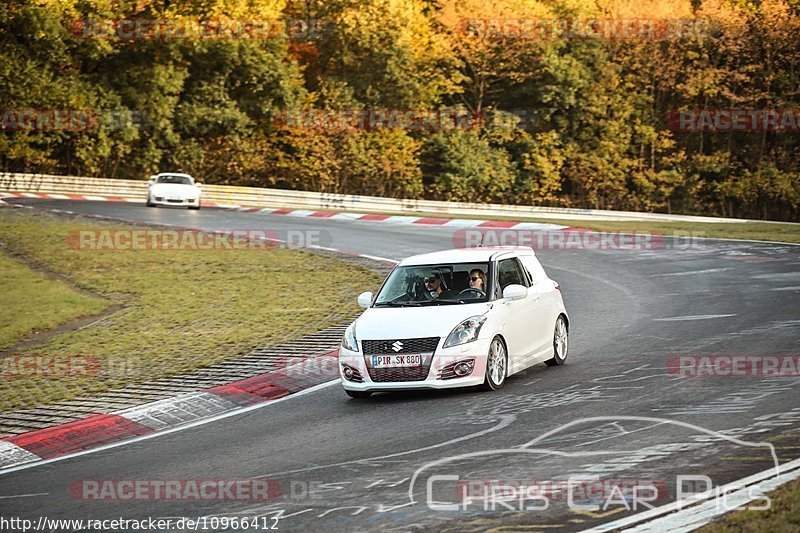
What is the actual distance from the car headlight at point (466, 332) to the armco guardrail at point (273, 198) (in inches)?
1335

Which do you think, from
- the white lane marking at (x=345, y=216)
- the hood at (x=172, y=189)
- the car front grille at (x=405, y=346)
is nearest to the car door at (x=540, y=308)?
the car front grille at (x=405, y=346)

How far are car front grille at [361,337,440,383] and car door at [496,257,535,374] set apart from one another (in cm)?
107

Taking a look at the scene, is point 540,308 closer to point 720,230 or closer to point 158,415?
point 158,415

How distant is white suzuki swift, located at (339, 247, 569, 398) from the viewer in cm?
1182

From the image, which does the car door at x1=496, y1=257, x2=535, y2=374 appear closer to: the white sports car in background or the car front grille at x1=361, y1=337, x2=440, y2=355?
the car front grille at x1=361, y1=337, x2=440, y2=355

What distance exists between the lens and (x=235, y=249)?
2731cm

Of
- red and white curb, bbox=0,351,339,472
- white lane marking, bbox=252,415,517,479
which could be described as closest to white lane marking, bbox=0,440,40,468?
red and white curb, bbox=0,351,339,472

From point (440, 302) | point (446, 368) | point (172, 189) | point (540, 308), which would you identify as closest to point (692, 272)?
point (540, 308)

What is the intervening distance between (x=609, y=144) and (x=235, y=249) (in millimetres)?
35673

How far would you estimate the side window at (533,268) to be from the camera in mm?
13930

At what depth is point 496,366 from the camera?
12.1 metres

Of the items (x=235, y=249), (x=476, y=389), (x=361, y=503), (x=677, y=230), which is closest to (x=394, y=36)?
(x=677, y=230)

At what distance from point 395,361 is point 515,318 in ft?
5.65

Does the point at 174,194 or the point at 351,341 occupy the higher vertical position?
the point at 174,194
